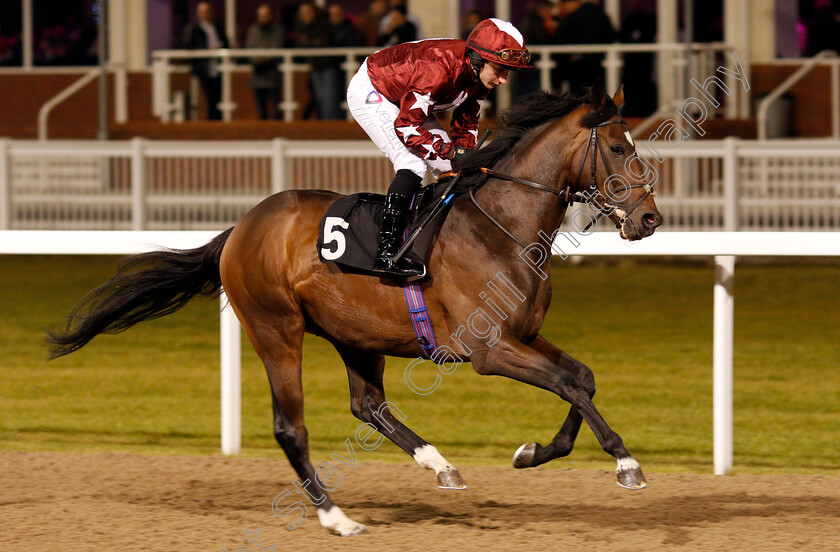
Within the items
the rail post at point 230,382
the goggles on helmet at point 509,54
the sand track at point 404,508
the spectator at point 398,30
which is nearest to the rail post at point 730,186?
the spectator at point 398,30

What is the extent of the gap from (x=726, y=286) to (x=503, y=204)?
1245 mm

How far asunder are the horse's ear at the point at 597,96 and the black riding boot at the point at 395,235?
0.70 meters

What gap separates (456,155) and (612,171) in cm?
62

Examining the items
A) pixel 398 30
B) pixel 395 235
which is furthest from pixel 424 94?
pixel 398 30

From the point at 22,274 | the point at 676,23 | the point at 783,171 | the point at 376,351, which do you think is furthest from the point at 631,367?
the point at 676,23

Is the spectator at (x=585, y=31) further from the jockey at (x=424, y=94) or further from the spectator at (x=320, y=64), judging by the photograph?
the jockey at (x=424, y=94)

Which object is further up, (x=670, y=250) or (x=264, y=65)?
(x=264, y=65)

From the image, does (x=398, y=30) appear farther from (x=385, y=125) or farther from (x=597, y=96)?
(x=597, y=96)

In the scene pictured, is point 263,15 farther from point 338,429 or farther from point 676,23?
point 338,429

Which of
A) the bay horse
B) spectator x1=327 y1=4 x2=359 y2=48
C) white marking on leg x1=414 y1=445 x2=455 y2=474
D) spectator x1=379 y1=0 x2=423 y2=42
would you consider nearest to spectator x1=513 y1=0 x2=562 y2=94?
spectator x1=379 y1=0 x2=423 y2=42

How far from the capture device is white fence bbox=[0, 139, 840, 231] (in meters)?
11.2

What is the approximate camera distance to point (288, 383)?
468 centimetres

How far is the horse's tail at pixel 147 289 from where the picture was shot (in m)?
5.05

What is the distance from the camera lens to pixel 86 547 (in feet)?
13.8
